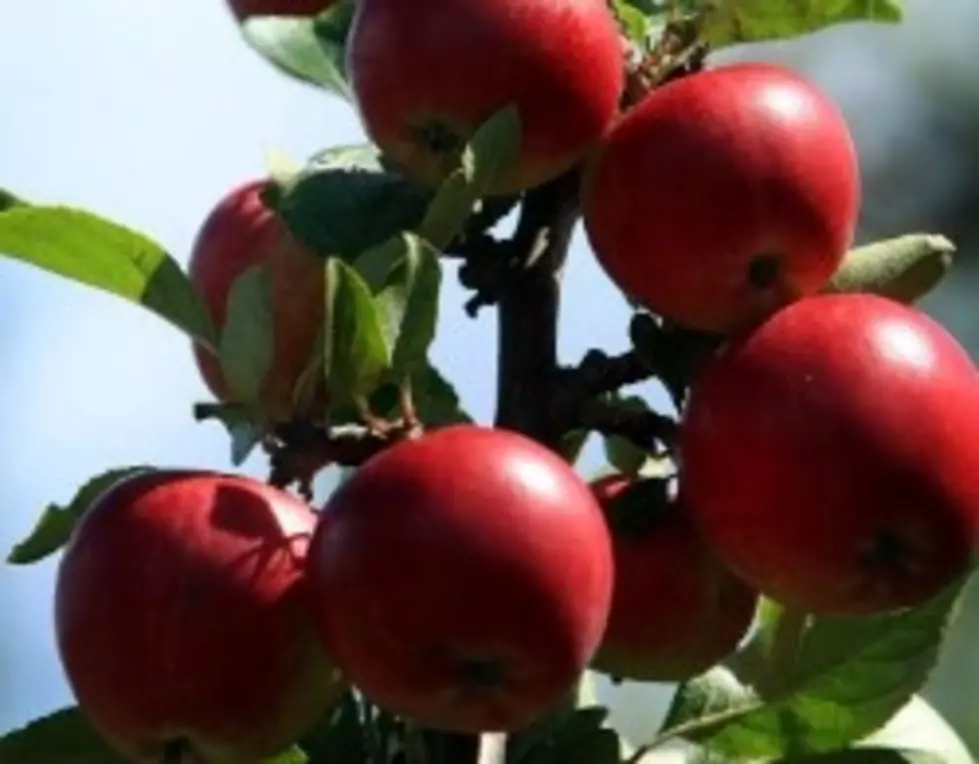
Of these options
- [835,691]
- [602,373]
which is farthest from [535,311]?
[835,691]

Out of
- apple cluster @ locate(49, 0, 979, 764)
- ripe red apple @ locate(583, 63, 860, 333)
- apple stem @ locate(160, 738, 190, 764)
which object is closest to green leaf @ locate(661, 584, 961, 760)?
apple cluster @ locate(49, 0, 979, 764)

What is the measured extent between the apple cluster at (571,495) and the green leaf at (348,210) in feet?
0.08

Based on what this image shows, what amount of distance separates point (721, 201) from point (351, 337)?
0.55 ft

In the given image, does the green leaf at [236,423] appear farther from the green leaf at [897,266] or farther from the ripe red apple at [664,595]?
the green leaf at [897,266]

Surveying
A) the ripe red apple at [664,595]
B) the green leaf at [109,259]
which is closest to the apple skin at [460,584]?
→ the ripe red apple at [664,595]

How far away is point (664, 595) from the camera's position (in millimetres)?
1497

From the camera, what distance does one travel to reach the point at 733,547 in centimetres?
143

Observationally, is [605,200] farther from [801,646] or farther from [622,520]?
[801,646]

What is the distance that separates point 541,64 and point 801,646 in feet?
1.14

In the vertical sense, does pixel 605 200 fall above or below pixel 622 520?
above

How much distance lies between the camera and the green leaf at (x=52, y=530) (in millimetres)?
1558

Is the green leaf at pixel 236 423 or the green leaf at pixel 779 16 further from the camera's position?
the green leaf at pixel 779 16

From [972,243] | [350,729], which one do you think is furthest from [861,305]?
[972,243]

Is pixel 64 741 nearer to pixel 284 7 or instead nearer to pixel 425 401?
pixel 425 401
